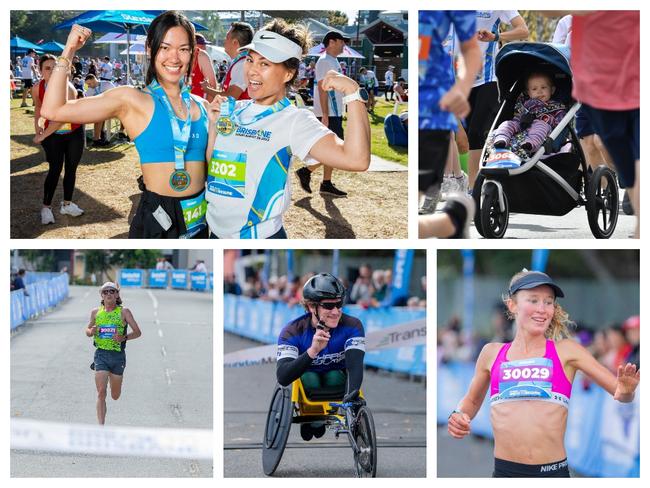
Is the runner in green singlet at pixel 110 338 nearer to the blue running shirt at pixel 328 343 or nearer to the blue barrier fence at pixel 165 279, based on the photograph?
A: the blue barrier fence at pixel 165 279

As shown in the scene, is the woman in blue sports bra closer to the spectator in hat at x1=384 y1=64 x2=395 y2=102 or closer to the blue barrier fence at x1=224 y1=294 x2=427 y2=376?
the spectator in hat at x1=384 y1=64 x2=395 y2=102

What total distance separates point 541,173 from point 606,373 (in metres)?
1.06

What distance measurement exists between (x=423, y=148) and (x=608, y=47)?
96 centimetres

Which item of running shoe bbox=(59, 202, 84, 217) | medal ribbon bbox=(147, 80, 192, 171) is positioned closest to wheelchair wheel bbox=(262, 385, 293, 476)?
medal ribbon bbox=(147, 80, 192, 171)

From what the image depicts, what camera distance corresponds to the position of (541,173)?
496cm

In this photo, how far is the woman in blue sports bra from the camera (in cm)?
436

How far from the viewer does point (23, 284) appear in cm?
545

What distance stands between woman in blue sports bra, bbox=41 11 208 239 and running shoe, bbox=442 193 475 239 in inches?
45.4

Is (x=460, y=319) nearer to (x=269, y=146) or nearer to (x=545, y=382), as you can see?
(x=545, y=382)

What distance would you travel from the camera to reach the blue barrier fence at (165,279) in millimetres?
5105

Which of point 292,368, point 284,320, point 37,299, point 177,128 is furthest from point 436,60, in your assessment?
point 284,320

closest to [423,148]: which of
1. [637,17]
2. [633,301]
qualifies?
[637,17]

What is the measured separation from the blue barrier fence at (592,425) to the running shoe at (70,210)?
2046mm

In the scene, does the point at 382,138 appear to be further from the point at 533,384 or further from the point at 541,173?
the point at 533,384
